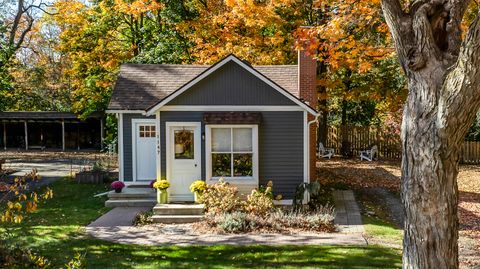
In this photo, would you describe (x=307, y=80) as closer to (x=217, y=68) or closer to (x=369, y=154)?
(x=217, y=68)

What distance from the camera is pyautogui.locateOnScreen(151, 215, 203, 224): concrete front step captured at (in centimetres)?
1392

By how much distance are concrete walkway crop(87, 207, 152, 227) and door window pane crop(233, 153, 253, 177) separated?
3.12 metres

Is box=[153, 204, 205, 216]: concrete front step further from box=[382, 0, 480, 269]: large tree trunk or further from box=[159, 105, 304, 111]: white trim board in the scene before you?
box=[382, 0, 480, 269]: large tree trunk

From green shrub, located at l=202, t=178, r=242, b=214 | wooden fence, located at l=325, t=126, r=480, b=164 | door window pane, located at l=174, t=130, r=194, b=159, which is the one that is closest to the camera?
green shrub, located at l=202, t=178, r=242, b=214

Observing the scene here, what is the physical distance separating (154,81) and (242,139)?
5375 mm

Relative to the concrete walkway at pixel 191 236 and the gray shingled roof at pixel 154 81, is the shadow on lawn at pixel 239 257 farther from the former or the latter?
the gray shingled roof at pixel 154 81

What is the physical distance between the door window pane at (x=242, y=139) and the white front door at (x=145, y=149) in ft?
13.4

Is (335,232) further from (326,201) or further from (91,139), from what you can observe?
(91,139)

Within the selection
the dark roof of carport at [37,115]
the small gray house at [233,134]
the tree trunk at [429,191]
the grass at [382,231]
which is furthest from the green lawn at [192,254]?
the dark roof of carport at [37,115]

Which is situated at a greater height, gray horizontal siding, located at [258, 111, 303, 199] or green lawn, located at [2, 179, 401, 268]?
gray horizontal siding, located at [258, 111, 303, 199]

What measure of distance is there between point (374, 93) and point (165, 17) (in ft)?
42.2

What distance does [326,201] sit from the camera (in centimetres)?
1655

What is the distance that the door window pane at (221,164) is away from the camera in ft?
50.2

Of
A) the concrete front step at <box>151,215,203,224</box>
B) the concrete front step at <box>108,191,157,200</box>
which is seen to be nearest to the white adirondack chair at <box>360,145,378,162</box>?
the concrete front step at <box>108,191,157,200</box>
